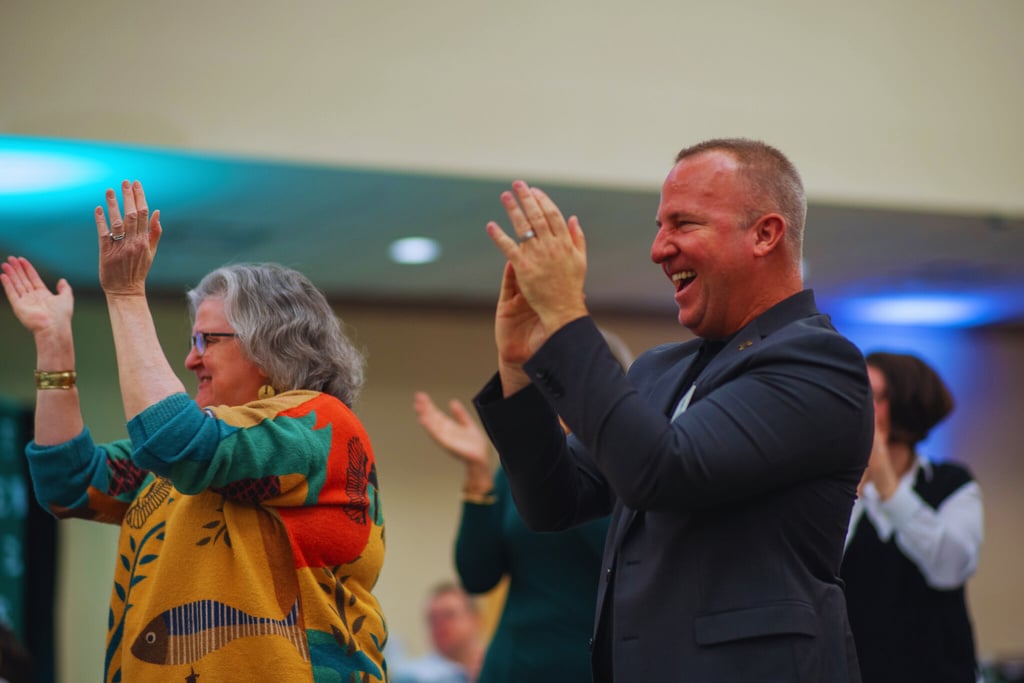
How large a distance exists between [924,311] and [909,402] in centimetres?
413

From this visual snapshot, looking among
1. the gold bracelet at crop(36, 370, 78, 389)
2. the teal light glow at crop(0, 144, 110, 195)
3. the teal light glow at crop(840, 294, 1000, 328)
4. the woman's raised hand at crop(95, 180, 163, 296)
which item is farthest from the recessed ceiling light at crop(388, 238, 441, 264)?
the woman's raised hand at crop(95, 180, 163, 296)

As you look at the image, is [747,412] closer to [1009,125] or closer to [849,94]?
[849,94]

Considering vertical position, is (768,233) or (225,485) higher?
(768,233)

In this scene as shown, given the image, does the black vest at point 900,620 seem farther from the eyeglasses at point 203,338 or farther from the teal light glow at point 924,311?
the teal light glow at point 924,311

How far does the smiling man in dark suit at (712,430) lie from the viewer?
139cm

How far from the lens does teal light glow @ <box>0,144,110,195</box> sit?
3.58 metres

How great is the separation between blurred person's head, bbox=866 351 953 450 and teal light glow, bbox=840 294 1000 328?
356 cm

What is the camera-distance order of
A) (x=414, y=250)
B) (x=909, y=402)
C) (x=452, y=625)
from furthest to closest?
(x=452, y=625) < (x=414, y=250) < (x=909, y=402)

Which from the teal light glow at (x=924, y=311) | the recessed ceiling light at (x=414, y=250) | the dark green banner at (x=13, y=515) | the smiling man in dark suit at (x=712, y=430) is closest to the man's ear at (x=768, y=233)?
the smiling man in dark suit at (x=712, y=430)

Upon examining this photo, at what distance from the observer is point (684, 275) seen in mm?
1602

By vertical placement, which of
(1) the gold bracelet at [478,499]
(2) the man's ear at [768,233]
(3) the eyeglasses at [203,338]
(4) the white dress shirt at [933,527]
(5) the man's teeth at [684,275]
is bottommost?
(4) the white dress shirt at [933,527]

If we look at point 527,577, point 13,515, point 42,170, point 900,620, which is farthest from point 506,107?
point 13,515

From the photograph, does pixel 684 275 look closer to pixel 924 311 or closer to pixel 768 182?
pixel 768 182

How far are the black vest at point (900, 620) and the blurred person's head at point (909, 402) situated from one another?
29 cm
